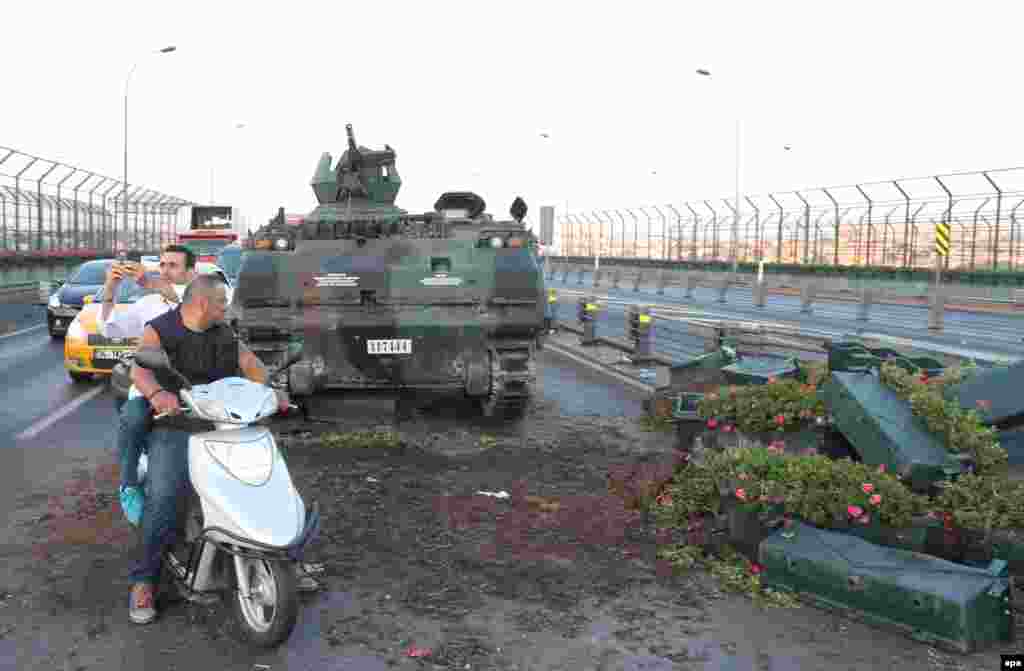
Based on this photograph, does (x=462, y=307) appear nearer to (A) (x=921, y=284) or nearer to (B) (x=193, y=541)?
(B) (x=193, y=541)

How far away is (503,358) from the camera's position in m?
9.43

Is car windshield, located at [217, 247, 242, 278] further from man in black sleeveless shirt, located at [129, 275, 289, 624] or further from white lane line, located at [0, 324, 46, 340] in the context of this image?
man in black sleeveless shirt, located at [129, 275, 289, 624]

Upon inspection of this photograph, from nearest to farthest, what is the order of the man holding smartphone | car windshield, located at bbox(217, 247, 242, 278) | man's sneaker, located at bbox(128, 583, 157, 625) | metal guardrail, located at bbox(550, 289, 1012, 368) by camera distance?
1. man's sneaker, located at bbox(128, 583, 157, 625)
2. the man holding smartphone
3. metal guardrail, located at bbox(550, 289, 1012, 368)
4. car windshield, located at bbox(217, 247, 242, 278)

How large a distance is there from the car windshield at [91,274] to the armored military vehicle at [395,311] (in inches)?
425

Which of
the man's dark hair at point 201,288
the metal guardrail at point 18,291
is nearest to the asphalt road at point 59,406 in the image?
the man's dark hair at point 201,288

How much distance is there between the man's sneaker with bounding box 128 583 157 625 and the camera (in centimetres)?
453

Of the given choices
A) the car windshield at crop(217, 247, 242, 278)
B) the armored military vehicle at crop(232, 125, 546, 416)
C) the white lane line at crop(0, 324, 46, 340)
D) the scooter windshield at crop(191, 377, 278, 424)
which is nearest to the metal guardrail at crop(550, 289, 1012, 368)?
the armored military vehicle at crop(232, 125, 546, 416)

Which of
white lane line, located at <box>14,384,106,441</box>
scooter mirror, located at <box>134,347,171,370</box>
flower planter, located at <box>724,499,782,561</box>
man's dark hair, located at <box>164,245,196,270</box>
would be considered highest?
man's dark hair, located at <box>164,245,196,270</box>

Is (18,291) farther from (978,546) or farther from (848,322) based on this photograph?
(978,546)

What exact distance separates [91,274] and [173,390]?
16240 mm

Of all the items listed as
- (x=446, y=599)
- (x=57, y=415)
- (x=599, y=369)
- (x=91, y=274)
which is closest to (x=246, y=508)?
(x=446, y=599)

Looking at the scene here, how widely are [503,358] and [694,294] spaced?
27.5 metres

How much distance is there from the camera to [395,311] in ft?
30.7

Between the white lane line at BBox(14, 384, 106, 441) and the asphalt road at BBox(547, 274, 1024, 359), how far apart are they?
794 centimetres
